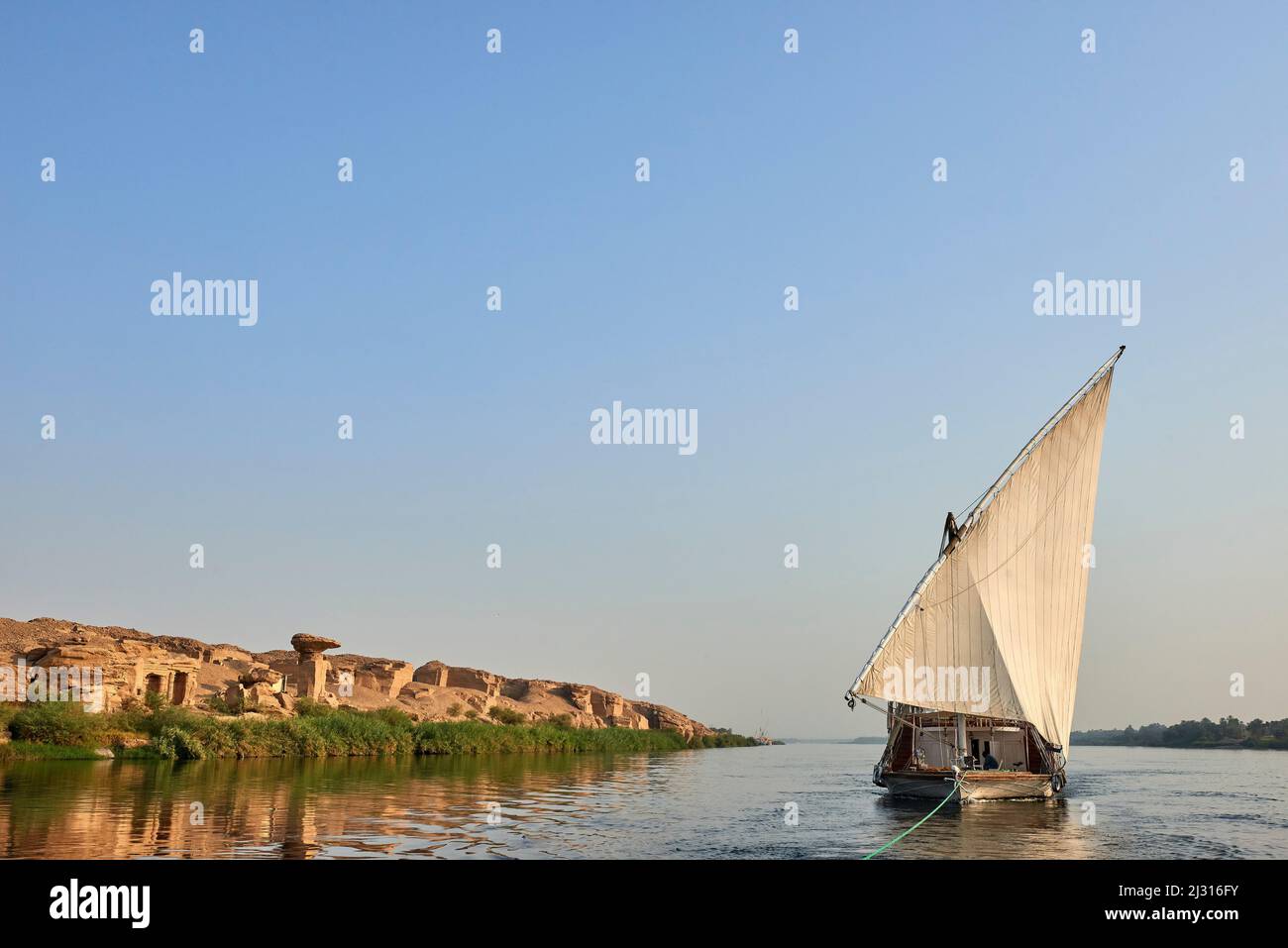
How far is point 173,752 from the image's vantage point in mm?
44688

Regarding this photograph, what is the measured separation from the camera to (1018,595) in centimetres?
3675

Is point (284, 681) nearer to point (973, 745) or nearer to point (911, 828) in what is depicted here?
point (973, 745)

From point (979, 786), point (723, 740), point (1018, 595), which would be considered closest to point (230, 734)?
point (979, 786)

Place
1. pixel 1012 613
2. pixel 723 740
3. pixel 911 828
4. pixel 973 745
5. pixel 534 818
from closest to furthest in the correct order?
1. pixel 534 818
2. pixel 911 828
3. pixel 1012 613
4. pixel 973 745
5. pixel 723 740

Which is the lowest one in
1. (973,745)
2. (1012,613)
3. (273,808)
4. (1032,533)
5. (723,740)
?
(723,740)

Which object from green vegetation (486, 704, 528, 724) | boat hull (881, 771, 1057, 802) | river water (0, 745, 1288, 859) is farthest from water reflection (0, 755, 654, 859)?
green vegetation (486, 704, 528, 724)

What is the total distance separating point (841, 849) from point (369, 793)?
16.1 metres

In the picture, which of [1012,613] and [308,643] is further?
[308,643]

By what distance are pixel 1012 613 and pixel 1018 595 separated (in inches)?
29.5

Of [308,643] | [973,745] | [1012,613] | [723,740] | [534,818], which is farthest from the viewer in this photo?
[723,740]

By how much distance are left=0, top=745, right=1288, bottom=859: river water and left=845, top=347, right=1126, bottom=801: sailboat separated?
133 inches

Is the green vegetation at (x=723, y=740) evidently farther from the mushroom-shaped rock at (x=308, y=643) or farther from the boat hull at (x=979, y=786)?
the boat hull at (x=979, y=786)
